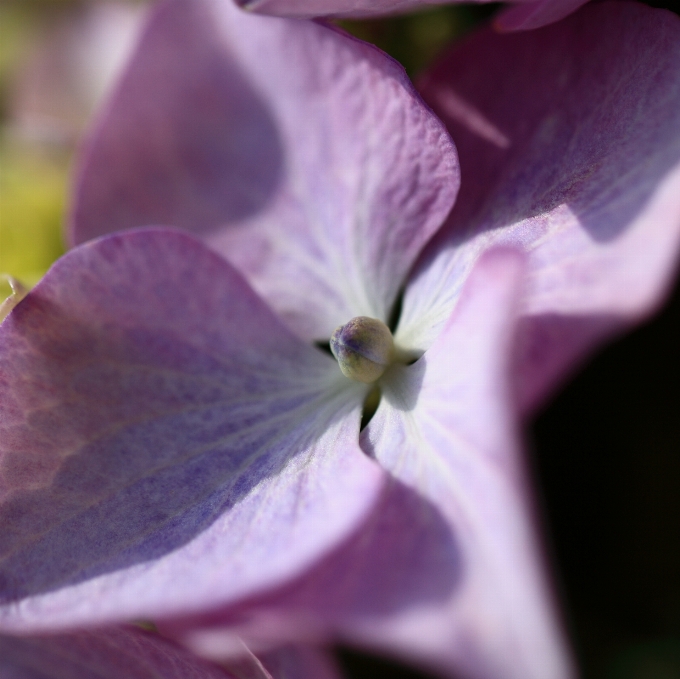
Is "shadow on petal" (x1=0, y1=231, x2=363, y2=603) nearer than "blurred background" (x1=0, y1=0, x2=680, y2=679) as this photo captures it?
Yes

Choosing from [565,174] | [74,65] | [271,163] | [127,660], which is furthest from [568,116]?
[74,65]

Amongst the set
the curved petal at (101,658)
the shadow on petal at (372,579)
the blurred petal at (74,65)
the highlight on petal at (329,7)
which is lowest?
the curved petal at (101,658)

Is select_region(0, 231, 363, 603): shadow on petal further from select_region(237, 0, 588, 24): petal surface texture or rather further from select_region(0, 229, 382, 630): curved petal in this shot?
select_region(237, 0, 588, 24): petal surface texture

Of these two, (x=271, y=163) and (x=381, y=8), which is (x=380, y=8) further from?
(x=271, y=163)

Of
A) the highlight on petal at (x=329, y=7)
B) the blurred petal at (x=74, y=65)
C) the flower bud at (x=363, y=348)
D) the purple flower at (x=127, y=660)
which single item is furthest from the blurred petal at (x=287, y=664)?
the blurred petal at (x=74, y=65)

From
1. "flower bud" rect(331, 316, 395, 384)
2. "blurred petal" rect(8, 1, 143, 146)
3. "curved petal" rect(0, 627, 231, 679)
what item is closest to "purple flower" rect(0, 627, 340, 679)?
"curved petal" rect(0, 627, 231, 679)

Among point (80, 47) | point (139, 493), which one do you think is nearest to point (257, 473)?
point (139, 493)

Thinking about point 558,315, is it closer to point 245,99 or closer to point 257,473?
point 257,473

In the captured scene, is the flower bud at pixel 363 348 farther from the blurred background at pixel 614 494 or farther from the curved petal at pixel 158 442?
the blurred background at pixel 614 494
